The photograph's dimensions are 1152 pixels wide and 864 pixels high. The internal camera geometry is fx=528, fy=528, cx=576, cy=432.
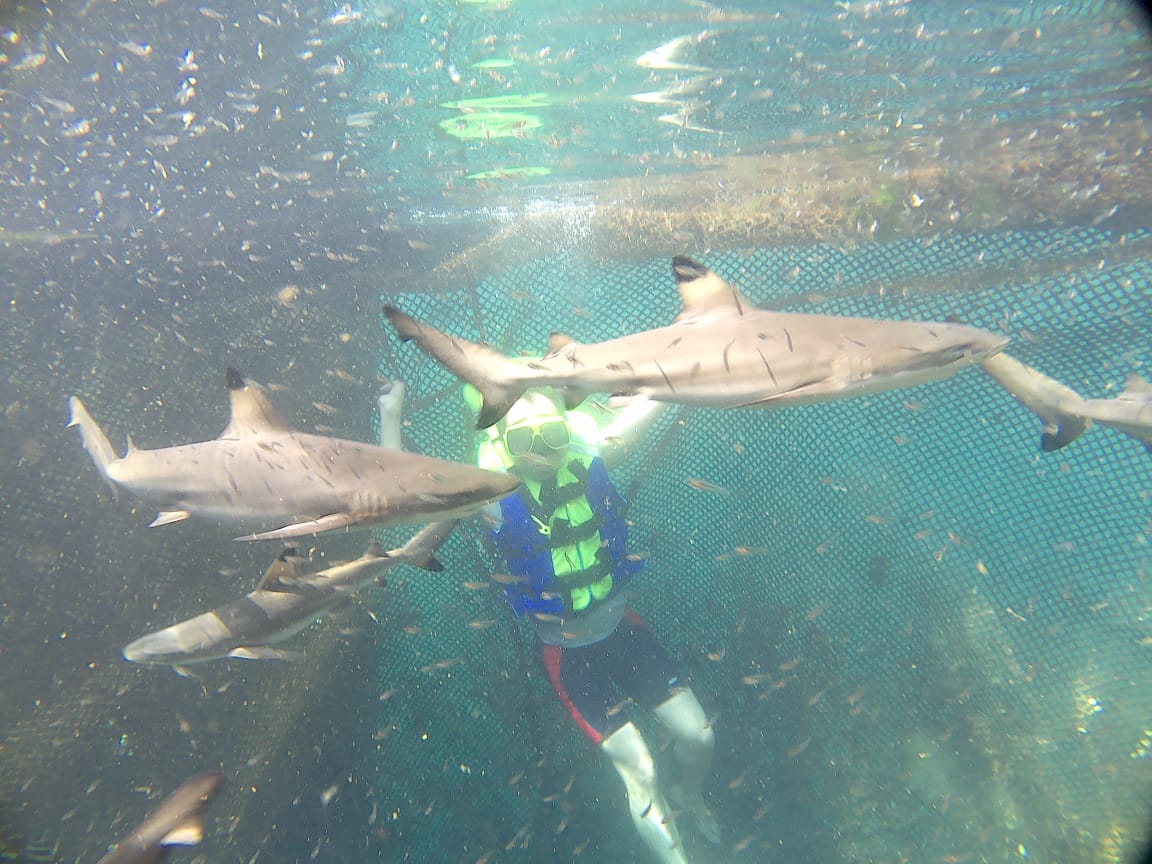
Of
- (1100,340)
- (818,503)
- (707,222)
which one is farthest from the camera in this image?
(818,503)

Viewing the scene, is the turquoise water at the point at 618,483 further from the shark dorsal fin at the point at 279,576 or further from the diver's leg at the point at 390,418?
the shark dorsal fin at the point at 279,576

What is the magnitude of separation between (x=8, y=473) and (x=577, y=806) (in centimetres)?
825

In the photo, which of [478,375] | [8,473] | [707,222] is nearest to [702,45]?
[707,222]

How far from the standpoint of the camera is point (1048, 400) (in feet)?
13.5

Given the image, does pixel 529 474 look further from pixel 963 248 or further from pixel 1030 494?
pixel 1030 494

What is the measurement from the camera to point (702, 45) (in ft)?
36.5

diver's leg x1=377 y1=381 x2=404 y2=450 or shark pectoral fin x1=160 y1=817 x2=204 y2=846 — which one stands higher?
diver's leg x1=377 y1=381 x2=404 y2=450

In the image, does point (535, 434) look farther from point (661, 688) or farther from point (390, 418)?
point (661, 688)

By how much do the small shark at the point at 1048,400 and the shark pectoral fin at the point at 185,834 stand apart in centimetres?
597

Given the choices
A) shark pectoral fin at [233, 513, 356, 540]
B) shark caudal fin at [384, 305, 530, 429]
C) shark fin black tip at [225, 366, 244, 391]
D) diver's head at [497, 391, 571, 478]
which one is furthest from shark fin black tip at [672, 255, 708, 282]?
diver's head at [497, 391, 571, 478]

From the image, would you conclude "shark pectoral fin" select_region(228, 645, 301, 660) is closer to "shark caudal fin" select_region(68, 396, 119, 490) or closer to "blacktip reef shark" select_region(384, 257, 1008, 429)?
"shark caudal fin" select_region(68, 396, 119, 490)

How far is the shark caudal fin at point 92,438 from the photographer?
14.6 feet

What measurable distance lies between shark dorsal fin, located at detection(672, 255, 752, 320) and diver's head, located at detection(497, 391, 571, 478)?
9.84ft

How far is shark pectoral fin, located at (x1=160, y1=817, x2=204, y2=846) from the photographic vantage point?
9.69 feet
